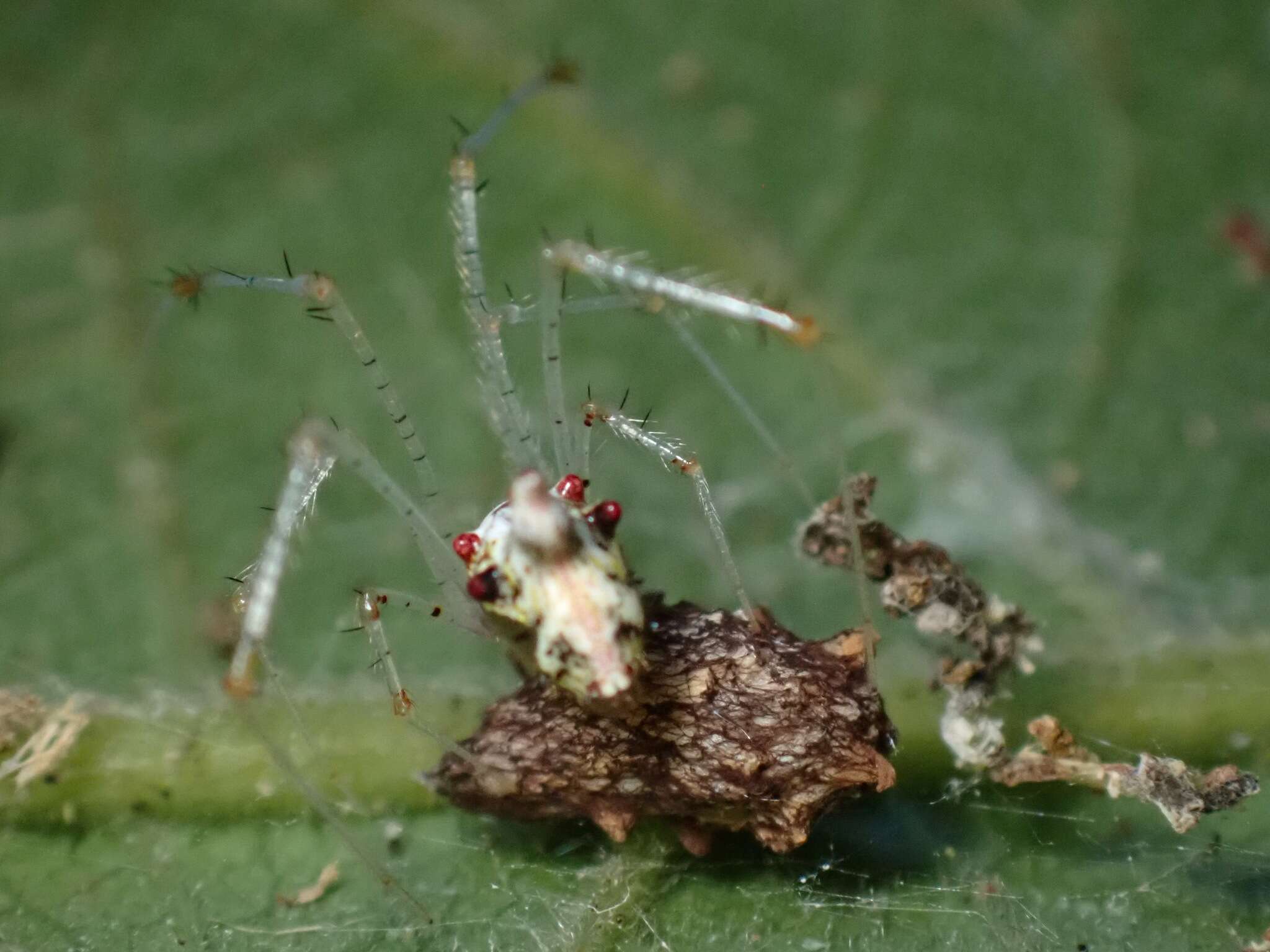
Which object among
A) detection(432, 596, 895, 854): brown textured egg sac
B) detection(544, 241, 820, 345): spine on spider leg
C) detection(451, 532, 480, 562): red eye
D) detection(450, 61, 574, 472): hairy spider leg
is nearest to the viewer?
detection(432, 596, 895, 854): brown textured egg sac

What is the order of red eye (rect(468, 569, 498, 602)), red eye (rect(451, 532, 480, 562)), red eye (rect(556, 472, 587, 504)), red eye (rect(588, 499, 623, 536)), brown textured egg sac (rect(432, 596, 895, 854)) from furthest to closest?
red eye (rect(556, 472, 587, 504)) < red eye (rect(451, 532, 480, 562)) < red eye (rect(588, 499, 623, 536)) < red eye (rect(468, 569, 498, 602)) < brown textured egg sac (rect(432, 596, 895, 854))

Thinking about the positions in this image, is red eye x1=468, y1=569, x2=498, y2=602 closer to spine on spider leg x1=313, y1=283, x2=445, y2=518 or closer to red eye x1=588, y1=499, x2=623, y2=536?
red eye x1=588, y1=499, x2=623, y2=536

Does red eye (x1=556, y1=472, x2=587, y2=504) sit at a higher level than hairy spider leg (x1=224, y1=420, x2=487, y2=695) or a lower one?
higher

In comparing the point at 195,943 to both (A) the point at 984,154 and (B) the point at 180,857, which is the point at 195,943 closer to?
(B) the point at 180,857

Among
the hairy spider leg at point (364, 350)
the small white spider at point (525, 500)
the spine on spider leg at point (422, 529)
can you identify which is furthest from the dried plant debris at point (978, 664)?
the hairy spider leg at point (364, 350)

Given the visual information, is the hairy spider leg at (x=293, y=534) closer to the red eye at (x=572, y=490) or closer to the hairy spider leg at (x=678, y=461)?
the red eye at (x=572, y=490)

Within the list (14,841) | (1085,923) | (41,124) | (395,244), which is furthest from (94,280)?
(1085,923)

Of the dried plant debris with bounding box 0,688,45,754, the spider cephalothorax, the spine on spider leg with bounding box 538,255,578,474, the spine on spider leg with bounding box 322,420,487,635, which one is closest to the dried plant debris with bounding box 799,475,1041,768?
the spider cephalothorax
